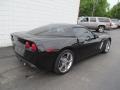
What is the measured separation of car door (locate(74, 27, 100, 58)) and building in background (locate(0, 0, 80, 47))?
3.08m

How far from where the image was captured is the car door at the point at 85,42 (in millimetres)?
4250

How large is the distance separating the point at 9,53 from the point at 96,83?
11.1 feet

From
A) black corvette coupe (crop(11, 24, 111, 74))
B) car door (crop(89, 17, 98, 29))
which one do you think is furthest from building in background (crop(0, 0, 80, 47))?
car door (crop(89, 17, 98, 29))

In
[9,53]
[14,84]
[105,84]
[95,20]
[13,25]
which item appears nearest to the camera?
[14,84]

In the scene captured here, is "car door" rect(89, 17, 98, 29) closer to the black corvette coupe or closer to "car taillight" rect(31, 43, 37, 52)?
the black corvette coupe

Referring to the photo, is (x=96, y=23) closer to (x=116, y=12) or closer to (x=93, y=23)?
(x=93, y=23)

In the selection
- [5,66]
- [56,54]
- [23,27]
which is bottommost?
[5,66]

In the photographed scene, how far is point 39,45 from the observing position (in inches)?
125

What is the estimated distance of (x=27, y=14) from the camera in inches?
255

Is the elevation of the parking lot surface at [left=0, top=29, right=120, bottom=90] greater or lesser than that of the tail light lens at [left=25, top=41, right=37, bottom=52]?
lesser

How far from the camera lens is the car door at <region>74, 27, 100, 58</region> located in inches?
167

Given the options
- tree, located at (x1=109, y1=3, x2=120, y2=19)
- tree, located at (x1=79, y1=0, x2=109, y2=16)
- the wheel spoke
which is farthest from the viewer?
tree, located at (x1=109, y1=3, x2=120, y2=19)

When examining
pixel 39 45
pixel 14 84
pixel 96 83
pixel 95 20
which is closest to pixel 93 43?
pixel 96 83

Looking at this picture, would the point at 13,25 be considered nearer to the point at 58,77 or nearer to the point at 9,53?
the point at 9,53
